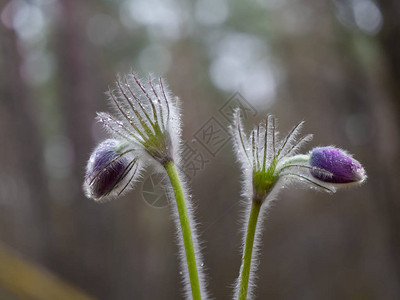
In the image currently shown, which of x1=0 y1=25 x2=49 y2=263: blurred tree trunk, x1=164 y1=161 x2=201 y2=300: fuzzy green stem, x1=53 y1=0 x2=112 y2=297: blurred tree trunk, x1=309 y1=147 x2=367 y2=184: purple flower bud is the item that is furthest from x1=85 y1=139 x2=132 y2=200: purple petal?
x1=0 y1=25 x2=49 y2=263: blurred tree trunk

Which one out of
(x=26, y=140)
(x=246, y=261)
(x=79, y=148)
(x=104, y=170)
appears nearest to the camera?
(x=246, y=261)

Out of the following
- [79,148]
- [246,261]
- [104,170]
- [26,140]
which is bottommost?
[246,261]

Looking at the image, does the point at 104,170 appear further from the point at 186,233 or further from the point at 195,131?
the point at 195,131

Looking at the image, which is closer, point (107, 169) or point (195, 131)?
point (107, 169)

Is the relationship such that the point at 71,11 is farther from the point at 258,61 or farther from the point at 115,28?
the point at 258,61

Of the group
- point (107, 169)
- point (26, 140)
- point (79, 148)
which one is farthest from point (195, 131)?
point (107, 169)

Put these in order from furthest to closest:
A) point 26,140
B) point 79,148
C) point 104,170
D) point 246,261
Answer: point 26,140 < point 79,148 < point 104,170 < point 246,261

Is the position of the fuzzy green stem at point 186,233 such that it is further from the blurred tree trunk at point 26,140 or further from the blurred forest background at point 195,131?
the blurred tree trunk at point 26,140
